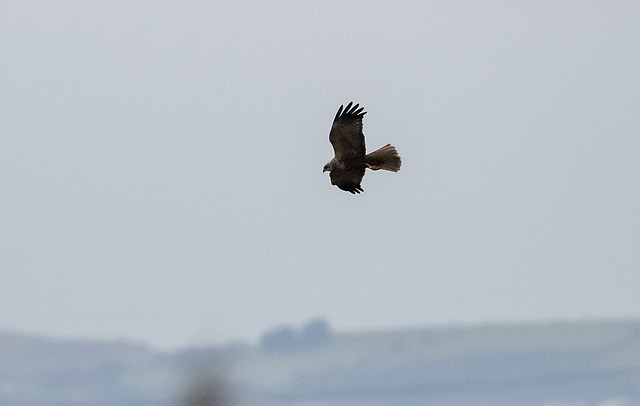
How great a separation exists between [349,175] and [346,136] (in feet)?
3.64

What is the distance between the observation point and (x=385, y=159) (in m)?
82.8

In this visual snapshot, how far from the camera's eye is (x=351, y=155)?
3260 inches

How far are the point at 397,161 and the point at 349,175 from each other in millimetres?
1251

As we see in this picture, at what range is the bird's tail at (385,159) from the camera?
8275cm

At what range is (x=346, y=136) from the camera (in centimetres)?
8256

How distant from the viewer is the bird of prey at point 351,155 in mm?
82500

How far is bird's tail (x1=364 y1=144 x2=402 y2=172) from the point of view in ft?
271

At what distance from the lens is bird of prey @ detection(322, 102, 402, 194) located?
8250 centimetres

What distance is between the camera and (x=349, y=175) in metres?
83.2

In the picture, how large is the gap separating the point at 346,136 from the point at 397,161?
128 cm

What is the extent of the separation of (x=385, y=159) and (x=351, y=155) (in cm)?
77

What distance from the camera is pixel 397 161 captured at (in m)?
82.7
